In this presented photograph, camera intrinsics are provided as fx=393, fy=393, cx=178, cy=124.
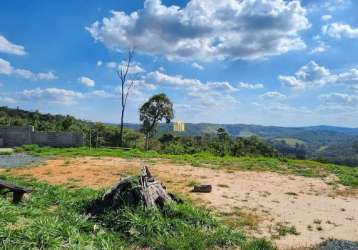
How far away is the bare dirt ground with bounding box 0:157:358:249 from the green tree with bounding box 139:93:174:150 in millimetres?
16210

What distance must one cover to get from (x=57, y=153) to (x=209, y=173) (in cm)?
996

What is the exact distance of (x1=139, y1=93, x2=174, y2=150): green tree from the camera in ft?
112

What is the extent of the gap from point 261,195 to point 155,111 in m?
24.1

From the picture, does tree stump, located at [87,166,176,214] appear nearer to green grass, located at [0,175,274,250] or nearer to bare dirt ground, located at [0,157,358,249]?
green grass, located at [0,175,274,250]

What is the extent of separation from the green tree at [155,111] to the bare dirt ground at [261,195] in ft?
53.2

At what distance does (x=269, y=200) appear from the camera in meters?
10.6

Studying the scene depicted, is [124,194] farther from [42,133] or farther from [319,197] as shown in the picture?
[42,133]

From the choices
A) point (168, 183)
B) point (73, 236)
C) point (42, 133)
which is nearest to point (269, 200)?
point (168, 183)

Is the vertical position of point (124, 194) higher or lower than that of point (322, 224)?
higher

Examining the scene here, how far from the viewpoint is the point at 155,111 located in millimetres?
34719

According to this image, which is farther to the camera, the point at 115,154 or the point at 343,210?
the point at 115,154

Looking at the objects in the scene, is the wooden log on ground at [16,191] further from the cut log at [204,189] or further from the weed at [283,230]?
the weed at [283,230]

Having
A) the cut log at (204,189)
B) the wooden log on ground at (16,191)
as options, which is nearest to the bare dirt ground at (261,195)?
the cut log at (204,189)

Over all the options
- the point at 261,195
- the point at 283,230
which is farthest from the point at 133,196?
the point at 261,195
